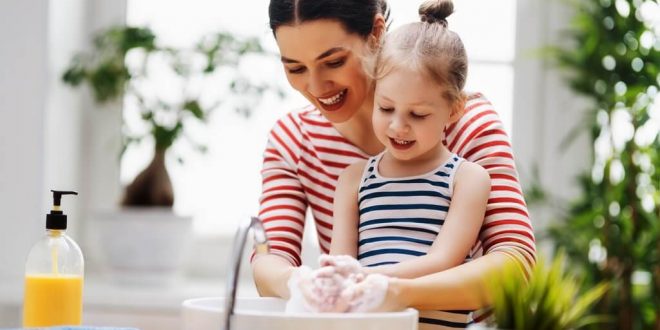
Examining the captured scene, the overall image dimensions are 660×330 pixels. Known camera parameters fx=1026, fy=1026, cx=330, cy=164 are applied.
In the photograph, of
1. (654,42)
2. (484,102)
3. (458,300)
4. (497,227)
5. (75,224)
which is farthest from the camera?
(75,224)

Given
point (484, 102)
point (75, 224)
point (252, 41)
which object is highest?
point (252, 41)

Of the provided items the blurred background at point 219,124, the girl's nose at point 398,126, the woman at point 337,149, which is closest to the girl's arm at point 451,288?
the woman at point 337,149

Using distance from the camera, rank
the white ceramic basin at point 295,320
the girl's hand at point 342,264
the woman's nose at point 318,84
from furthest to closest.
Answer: the woman's nose at point 318,84 < the girl's hand at point 342,264 < the white ceramic basin at point 295,320

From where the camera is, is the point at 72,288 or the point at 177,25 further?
the point at 177,25

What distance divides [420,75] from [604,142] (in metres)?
2.05

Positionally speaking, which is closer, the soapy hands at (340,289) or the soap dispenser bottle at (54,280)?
the soapy hands at (340,289)

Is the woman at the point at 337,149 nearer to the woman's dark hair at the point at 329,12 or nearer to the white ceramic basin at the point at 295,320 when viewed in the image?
the woman's dark hair at the point at 329,12

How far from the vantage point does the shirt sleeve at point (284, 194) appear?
183 cm

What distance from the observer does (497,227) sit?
5.24 ft

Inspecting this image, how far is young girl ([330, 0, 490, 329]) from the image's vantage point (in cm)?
149

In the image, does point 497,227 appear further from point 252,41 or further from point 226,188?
point 226,188

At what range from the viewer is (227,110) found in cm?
348

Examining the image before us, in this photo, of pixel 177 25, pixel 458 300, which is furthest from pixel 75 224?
pixel 458 300

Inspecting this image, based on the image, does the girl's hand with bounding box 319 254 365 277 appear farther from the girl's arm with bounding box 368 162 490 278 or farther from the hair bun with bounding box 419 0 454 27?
the hair bun with bounding box 419 0 454 27
